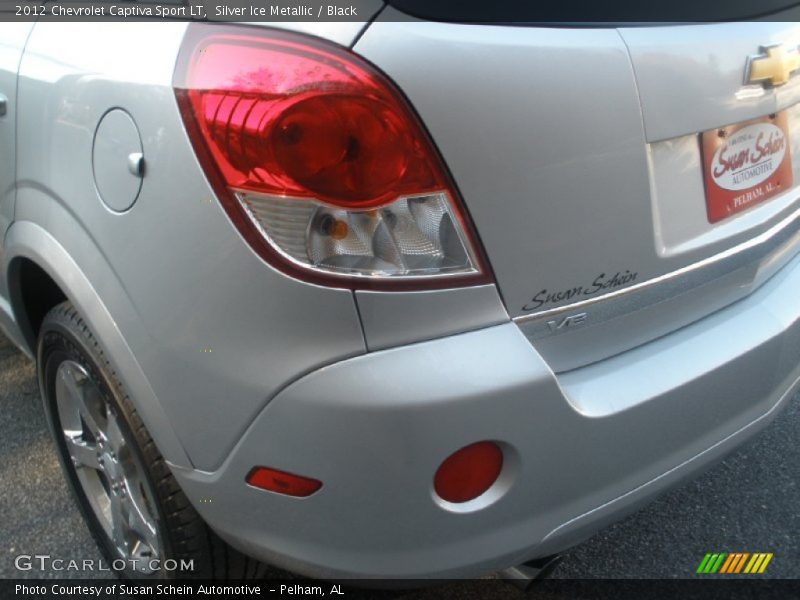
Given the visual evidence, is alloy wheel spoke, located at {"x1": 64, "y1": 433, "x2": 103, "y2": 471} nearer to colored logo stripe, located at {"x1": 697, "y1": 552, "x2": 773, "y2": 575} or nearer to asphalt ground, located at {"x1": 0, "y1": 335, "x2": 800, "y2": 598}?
asphalt ground, located at {"x1": 0, "y1": 335, "x2": 800, "y2": 598}

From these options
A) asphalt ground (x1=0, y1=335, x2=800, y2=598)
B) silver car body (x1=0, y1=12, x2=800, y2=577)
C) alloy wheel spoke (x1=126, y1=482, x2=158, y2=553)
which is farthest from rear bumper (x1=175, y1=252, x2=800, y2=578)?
asphalt ground (x1=0, y1=335, x2=800, y2=598)

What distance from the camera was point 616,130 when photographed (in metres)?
1.40

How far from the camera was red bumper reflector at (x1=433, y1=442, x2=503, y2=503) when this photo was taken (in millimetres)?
1352

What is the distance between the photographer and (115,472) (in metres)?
1.96

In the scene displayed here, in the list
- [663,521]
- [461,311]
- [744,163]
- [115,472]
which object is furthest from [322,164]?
[663,521]

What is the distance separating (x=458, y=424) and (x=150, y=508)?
836 millimetres

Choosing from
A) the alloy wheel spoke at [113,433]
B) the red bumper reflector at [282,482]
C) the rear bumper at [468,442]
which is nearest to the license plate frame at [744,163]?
the rear bumper at [468,442]

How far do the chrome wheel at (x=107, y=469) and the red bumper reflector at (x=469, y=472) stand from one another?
0.68 metres

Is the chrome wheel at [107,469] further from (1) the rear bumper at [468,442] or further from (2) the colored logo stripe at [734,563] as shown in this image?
(2) the colored logo stripe at [734,563]

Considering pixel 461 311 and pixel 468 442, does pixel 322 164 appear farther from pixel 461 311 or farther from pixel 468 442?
pixel 468 442

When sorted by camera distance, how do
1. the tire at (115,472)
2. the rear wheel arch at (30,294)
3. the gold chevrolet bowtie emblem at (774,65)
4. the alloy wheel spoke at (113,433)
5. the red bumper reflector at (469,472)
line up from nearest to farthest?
the red bumper reflector at (469,472), the gold chevrolet bowtie emblem at (774,65), the tire at (115,472), the alloy wheel spoke at (113,433), the rear wheel arch at (30,294)

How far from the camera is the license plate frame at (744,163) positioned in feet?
5.17

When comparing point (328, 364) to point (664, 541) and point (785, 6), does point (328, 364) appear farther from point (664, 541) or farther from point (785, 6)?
point (664, 541)

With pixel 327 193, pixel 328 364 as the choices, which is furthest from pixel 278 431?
pixel 327 193
